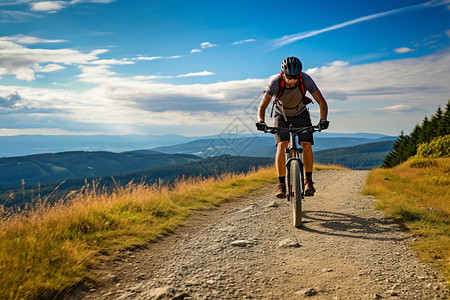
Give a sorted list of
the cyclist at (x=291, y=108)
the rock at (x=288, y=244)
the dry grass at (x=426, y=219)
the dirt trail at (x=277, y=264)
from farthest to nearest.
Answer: the cyclist at (x=291, y=108)
the rock at (x=288, y=244)
the dry grass at (x=426, y=219)
the dirt trail at (x=277, y=264)

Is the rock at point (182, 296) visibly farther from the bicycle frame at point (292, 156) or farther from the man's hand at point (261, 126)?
the man's hand at point (261, 126)

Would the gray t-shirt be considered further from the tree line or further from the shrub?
the tree line

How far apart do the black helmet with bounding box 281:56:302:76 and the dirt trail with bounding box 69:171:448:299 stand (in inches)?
113

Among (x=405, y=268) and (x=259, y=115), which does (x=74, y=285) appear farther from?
(x=259, y=115)

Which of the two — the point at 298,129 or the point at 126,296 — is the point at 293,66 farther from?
the point at 126,296

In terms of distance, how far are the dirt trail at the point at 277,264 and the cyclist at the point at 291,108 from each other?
112 cm

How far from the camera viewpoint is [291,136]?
585cm

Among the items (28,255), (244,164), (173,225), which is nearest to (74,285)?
(28,255)

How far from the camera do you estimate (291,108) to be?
6.12m

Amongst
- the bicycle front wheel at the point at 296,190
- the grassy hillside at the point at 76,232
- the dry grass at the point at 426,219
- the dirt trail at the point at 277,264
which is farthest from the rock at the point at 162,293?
the bicycle front wheel at the point at 296,190

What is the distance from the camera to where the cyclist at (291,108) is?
5746mm

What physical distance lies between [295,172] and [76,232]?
3.86 meters

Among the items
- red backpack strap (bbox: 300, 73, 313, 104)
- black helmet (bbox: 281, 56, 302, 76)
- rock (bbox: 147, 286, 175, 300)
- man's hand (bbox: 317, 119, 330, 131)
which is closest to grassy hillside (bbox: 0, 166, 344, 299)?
rock (bbox: 147, 286, 175, 300)

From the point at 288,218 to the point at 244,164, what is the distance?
13519 centimetres
